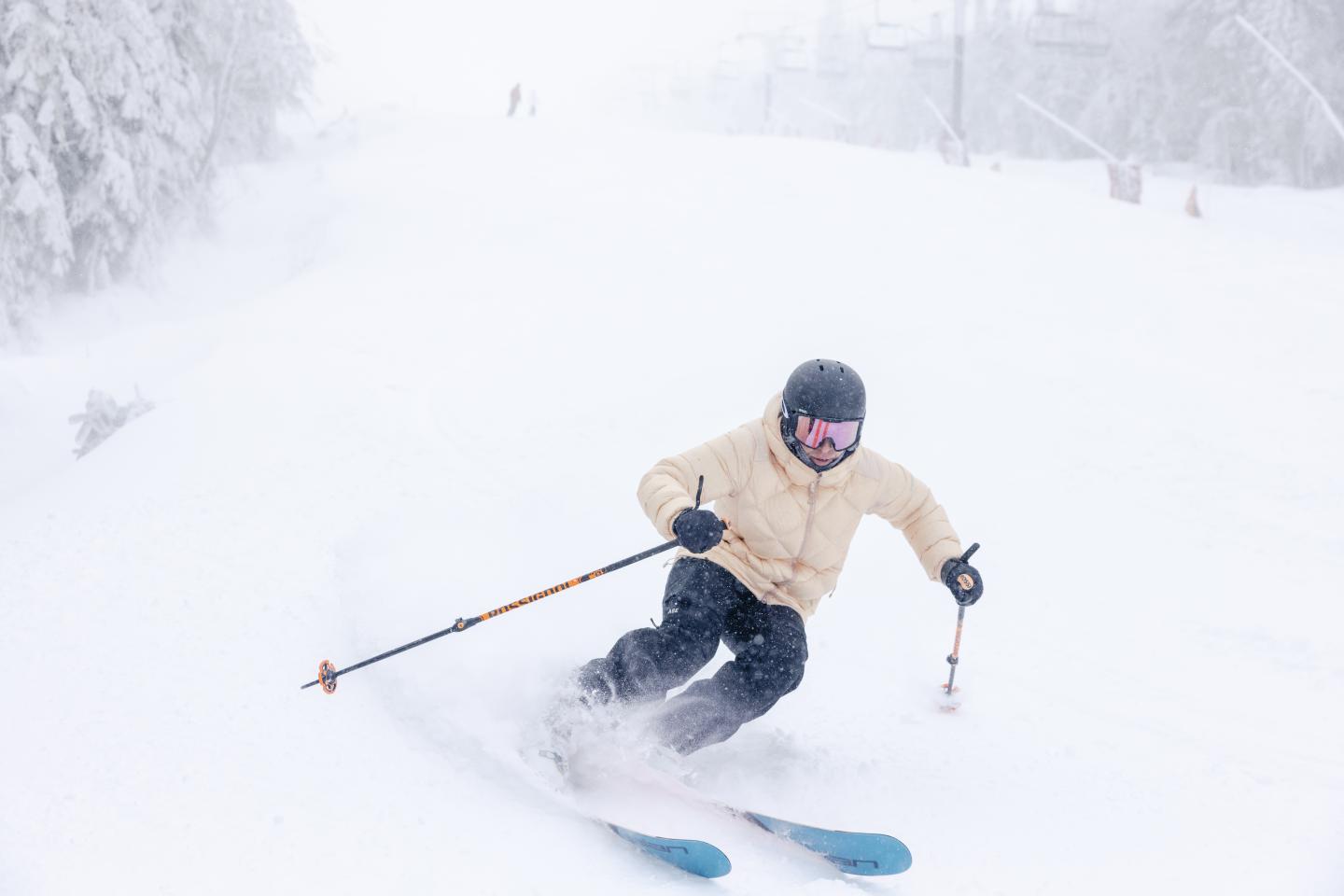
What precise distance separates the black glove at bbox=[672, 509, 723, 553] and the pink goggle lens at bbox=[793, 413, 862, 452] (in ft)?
1.63

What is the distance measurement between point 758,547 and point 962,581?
33.6 inches

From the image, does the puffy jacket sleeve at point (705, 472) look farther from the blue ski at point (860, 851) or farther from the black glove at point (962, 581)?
the blue ski at point (860, 851)

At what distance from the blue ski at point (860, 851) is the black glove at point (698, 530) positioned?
106cm

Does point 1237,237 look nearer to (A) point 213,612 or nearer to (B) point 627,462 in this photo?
(B) point 627,462

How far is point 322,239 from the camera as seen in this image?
14.0 m

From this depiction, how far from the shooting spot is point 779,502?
397cm

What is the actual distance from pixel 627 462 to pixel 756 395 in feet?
6.24

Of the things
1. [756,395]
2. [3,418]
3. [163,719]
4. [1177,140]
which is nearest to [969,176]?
[756,395]

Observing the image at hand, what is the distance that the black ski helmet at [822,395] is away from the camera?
3.69m

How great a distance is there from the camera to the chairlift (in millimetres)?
31656

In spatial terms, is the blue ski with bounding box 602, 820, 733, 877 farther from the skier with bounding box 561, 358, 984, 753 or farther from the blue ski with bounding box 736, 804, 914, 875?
the skier with bounding box 561, 358, 984, 753

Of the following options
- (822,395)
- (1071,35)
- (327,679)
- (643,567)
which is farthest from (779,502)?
(1071,35)

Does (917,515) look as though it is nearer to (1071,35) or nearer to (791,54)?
(1071,35)

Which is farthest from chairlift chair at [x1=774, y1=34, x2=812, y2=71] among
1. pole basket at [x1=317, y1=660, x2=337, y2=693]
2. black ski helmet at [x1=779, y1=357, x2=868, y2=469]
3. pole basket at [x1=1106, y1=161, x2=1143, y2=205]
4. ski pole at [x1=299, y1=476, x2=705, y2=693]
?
pole basket at [x1=317, y1=660, x2=337, y2=693]
